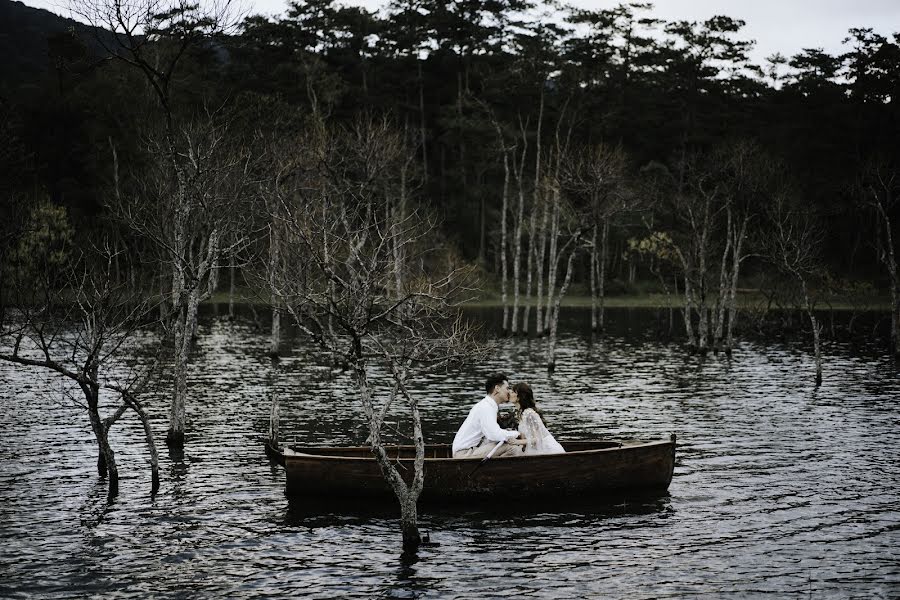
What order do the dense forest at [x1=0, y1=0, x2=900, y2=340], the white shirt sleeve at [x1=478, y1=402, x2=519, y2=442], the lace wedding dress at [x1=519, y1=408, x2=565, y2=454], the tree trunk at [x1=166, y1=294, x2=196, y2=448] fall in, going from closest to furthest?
the white shirt sleeve at [x1=478, y1=402, x2=519, y2=442], the lace wedding dress at [x1=519, y1=408, x2=565, y2=454], the tree trunk at [x1=166, y1=294, x2=196, y2=448], the dense forest at [x1=0, y1=0, x2=900, y2=340]

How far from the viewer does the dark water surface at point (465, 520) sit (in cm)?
1363

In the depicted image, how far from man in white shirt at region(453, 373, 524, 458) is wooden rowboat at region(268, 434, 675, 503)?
0.46m

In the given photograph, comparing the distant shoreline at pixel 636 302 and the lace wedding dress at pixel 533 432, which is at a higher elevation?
the distant shoreline at pixel 636 302

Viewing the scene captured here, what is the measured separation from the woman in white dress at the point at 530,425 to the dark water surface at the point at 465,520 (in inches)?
46.7

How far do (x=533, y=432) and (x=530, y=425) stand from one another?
16cm

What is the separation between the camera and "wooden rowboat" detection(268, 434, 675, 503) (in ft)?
57.9

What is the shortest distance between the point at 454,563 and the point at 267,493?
19.2 ft

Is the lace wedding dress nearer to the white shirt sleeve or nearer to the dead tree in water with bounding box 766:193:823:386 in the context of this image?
the white shirt sleeve

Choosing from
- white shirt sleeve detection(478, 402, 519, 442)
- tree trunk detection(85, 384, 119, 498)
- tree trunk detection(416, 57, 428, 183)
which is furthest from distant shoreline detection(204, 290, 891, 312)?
white shirt sleeve detection(478, 402, 519, 442)

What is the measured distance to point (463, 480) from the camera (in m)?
17.7

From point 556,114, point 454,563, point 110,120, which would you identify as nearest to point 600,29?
point 556,114

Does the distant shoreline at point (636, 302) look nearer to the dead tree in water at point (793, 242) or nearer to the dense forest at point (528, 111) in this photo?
the dense forest at point (528, 111)

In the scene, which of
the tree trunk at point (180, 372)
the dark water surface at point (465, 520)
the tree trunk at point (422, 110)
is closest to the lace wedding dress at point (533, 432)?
the dark water surface at point (465, 520)

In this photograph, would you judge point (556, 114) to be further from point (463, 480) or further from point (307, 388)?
point (463, 480)
